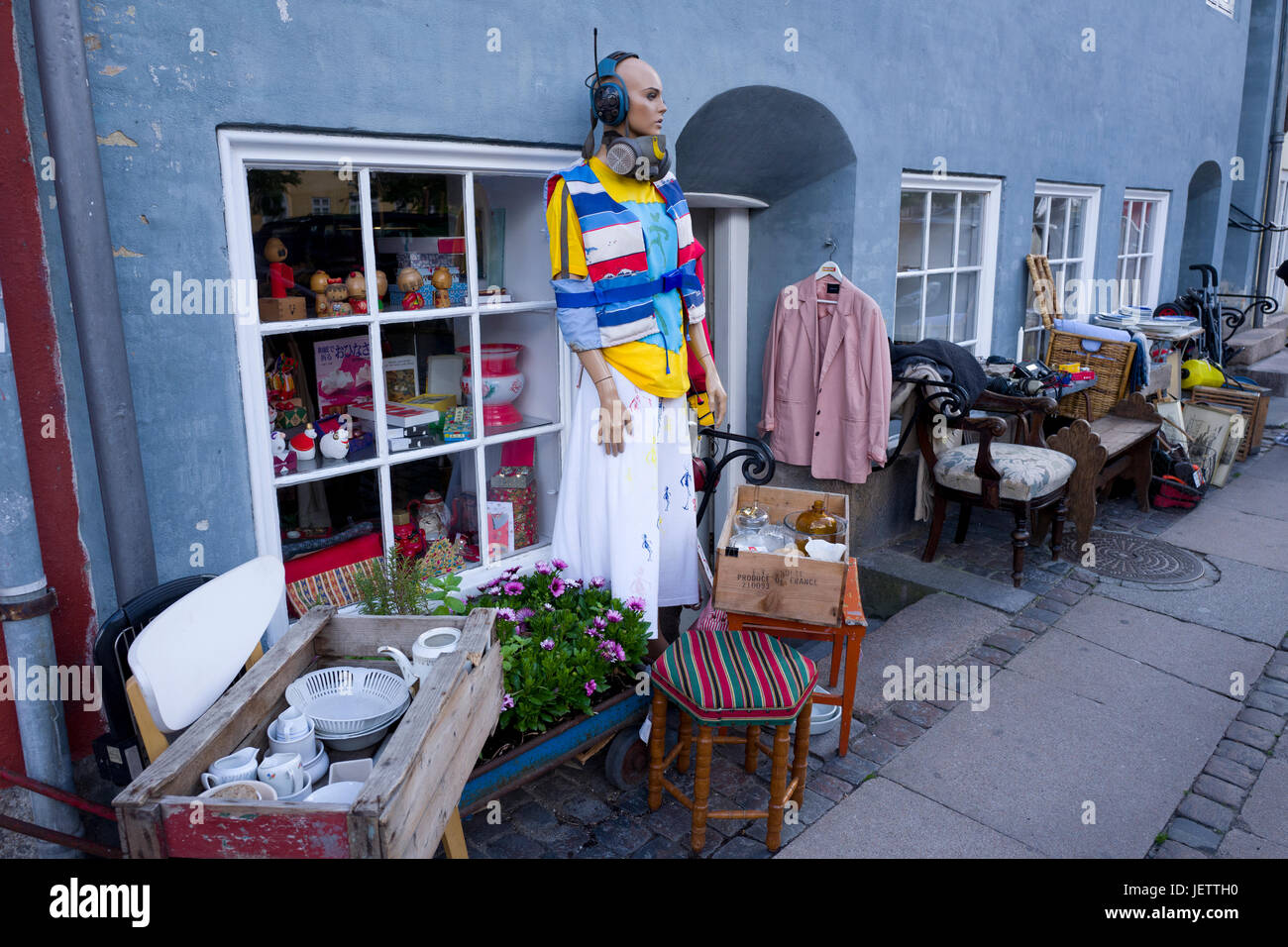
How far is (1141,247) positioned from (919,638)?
22.4 feet

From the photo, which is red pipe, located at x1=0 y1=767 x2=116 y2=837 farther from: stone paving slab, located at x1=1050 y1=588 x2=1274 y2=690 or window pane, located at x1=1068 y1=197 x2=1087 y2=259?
window pane, located at x1=1068 y1=197 x2=1087 y2=259

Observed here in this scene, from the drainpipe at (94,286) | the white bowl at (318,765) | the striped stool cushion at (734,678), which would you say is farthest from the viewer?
the striped stool cushion at (734,678)

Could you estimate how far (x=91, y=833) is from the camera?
2863mm

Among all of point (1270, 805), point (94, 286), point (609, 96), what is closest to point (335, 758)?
point (94, 286)

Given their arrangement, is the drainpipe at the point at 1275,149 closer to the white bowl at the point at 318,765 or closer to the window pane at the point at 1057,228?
the window pane at the point at 1057,228

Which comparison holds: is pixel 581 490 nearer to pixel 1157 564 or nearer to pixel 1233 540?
pixel 1157 564

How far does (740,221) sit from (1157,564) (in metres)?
3.29

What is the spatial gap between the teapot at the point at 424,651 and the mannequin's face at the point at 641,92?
1.98 m

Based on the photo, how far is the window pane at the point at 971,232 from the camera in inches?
259

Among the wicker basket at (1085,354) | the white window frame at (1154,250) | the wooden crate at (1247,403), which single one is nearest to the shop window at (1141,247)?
the white window frame at (1154,250)

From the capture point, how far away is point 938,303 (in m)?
6.57

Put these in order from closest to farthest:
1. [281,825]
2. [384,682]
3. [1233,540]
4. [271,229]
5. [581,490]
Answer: [281,825] < [384,682] < [271,229] < [581,490] < [1233,540]

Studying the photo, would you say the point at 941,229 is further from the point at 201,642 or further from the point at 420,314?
the point at 201,642
